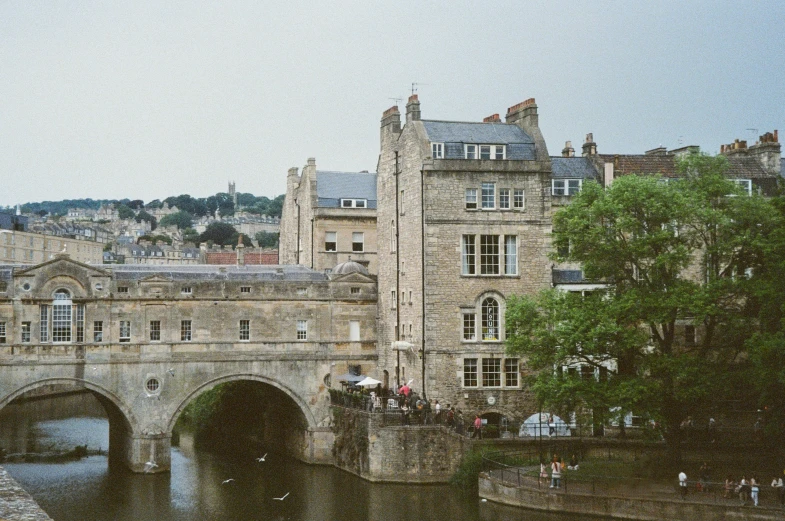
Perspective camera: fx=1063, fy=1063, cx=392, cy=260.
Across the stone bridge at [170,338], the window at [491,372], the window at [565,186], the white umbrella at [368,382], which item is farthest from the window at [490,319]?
the window at [565,186]

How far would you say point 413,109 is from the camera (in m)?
50.1

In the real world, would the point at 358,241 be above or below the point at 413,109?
below

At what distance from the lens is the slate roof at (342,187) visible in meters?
64.9

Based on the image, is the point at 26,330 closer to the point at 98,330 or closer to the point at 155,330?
the point at 98,330

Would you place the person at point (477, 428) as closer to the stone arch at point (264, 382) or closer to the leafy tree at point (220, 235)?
the stone arch at point (264, 382)

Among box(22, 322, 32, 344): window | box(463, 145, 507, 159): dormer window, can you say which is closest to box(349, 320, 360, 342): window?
box(463, 145, 507, 159): dormer window

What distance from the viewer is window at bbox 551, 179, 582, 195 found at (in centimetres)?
5231

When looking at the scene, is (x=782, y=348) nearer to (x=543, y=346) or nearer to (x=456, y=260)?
(x=543, y=346)

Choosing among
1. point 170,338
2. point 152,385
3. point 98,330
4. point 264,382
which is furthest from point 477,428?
point 98,330

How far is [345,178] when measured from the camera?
220 ft

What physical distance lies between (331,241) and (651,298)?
2776 centimetres

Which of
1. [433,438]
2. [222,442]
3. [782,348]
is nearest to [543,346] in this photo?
[433,438]

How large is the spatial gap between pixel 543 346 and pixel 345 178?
28.3m

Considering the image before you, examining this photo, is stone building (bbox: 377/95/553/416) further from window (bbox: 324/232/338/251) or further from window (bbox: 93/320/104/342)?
window (bbox: 324/232/338/251)
